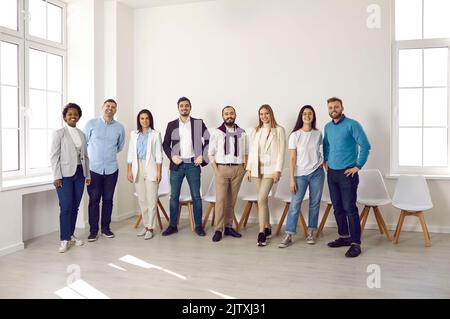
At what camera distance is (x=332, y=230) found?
5.54 m

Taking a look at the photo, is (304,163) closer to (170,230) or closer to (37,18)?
(170,230)

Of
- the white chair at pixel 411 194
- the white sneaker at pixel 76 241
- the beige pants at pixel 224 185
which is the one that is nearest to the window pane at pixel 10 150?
the white sneaker at pixel 76 241

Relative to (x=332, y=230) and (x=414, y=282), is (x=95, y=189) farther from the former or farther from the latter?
(x=414, y=282)

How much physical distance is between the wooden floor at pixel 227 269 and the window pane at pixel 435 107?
55.2 inches

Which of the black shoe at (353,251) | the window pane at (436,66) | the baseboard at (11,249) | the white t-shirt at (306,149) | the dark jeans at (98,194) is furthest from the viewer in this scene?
the window pane at (436,66)

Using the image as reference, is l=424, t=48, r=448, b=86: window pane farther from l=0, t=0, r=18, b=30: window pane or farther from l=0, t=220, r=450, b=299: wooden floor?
l=0, t=0, r=18, b=30: window pane

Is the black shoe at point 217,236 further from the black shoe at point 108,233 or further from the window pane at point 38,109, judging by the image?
the window pane at point 38,109

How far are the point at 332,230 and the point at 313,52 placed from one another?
2243 mm

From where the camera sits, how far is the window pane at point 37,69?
532cm

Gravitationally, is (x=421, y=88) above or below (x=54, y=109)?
above

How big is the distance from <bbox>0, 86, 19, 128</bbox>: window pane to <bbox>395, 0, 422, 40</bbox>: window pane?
4600mm

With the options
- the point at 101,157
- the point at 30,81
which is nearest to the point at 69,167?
the point at 101,157

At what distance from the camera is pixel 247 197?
5469mm

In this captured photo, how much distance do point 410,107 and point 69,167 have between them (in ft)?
13.4
